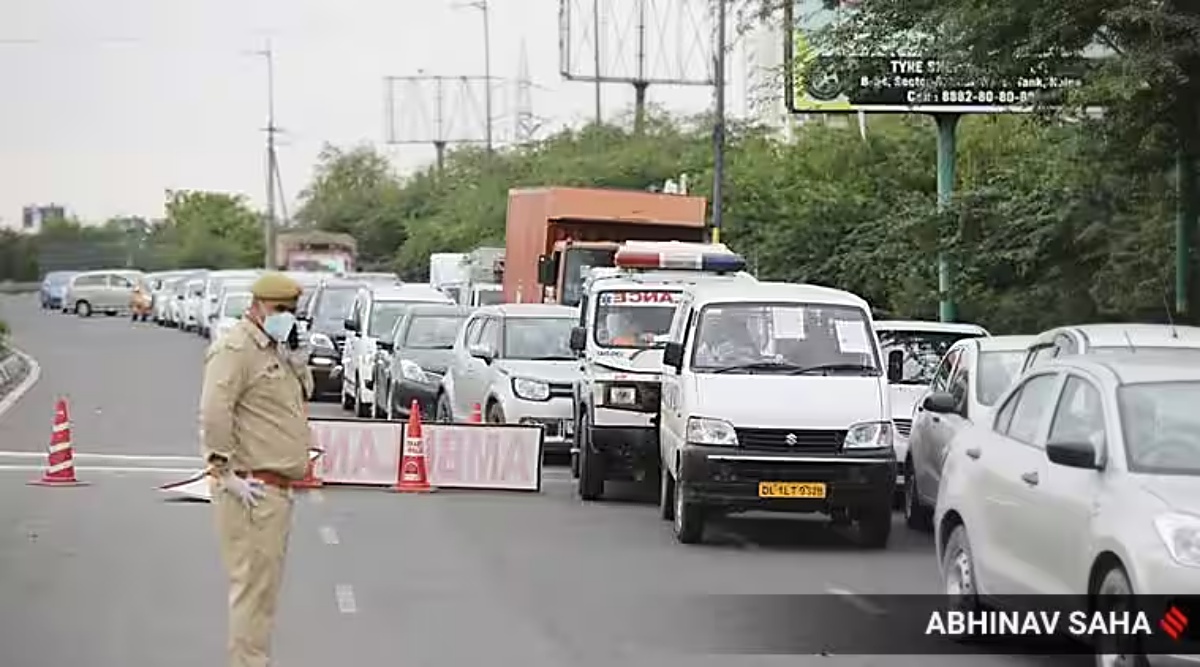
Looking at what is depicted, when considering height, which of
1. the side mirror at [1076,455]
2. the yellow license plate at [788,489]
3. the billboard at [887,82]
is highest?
the billboard at [887,82]

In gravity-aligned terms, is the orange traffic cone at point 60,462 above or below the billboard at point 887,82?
below

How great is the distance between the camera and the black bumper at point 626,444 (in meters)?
17.6

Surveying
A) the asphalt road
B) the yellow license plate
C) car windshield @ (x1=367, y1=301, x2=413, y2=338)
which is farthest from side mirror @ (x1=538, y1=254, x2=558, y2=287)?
the yellow license plate

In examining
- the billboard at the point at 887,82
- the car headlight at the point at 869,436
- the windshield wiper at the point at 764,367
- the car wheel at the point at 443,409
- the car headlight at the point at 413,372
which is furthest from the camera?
the car headlight at the point at 413,372

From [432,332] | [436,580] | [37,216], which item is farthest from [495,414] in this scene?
[37,216]

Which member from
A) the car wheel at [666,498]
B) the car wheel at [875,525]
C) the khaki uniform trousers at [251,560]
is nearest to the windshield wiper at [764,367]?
the car wheel at [875,525]

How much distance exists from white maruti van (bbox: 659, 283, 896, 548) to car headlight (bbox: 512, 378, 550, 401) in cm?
480

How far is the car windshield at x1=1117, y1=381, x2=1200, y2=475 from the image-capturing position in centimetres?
886

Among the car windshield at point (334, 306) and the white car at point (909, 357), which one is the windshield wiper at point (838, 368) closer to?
the white car at point (909, 357)

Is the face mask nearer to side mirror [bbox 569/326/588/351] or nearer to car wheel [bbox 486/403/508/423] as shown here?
side mirror [bbox 569/326/588/351]

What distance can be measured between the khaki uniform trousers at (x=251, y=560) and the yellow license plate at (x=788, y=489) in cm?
641

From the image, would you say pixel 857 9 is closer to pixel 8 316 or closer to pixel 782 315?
pixel 782 315

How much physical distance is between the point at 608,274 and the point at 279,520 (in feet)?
42.5

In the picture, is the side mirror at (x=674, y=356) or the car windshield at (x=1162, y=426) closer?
the car windshield at (x=1162, y=426)
